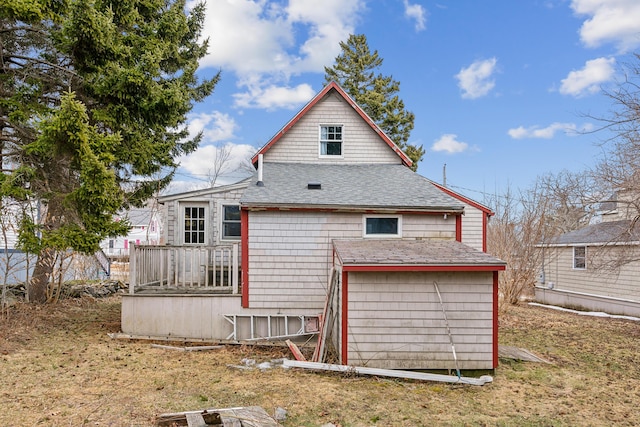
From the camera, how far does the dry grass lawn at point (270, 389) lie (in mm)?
5039

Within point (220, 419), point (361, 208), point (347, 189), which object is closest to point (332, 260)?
point (361, 208)

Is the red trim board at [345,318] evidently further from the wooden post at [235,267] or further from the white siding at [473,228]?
the white siding at [473,228]

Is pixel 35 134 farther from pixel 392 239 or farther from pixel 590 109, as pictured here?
pixel 590 109

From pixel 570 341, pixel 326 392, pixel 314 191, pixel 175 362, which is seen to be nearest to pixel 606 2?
pixel 570 341

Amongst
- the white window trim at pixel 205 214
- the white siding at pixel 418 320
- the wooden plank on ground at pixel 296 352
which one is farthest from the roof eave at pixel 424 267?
the white window trim at pixel 205 214

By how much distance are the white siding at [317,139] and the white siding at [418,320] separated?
5.92 meters

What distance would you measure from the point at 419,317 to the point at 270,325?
3.67m

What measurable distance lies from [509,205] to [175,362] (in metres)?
15.5

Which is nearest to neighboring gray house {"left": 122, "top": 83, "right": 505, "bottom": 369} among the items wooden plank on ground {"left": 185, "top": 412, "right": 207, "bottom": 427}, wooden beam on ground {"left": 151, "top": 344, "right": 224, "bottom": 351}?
wooden beam on ground {"left": 151, "top": 344, "right": 224, "bottom": 351}

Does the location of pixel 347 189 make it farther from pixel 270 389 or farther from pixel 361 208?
pixel 270 389

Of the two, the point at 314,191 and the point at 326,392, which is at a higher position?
the point at 314,191

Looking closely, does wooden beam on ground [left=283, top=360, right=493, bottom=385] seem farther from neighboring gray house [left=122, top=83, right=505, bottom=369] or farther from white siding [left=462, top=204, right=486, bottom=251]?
white siding [left=462, top=204, right=486, bottom=251]

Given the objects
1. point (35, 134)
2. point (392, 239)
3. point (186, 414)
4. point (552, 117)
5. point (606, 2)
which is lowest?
point (186, 414)

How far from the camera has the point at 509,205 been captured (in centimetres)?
1750
